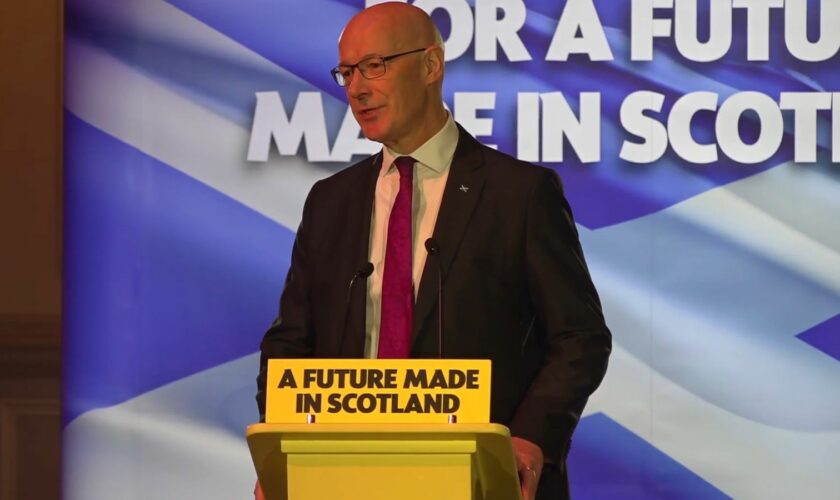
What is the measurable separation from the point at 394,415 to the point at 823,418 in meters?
2.60

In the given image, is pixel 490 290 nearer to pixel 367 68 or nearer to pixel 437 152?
pixel 437 152

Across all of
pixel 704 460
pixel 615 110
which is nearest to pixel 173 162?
pixel 615 110

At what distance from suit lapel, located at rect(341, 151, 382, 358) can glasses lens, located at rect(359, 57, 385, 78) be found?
0.24 meters

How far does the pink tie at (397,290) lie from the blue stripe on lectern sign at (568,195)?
172 cm

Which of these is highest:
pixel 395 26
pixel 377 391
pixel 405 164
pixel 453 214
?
pixel 395 26

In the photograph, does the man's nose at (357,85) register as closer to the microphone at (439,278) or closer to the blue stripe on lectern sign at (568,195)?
the microphone at (439,278)

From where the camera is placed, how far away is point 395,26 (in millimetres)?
2709

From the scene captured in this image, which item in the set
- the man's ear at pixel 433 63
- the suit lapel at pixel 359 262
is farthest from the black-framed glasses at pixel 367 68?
the suit lapel at pixel 359 262

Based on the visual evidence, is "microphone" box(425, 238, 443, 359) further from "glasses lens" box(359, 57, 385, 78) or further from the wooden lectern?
the wooden lectern

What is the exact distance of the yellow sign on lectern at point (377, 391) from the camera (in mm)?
1979

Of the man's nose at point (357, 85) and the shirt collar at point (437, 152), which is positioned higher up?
the man's nose at point (357, 85)

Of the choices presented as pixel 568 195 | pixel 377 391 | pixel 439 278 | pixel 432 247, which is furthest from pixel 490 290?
pixel 568 195

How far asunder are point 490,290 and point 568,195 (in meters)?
1.73

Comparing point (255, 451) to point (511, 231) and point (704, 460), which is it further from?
point (704, 460)
